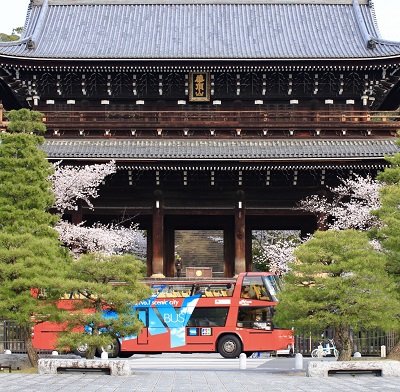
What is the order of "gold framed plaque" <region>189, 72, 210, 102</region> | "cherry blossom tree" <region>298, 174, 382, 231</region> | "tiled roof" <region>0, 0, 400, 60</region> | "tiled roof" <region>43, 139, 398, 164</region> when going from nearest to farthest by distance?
"cherry blossom tree" <region>298, 174, 382, 231</region>
"tiled roof" <region>43, 139, 398, 164</region>
"gold framed plaque" <region>189, 72, 210, 102</region>
"tiled roof" <region>0, 0, 400, 60</region>

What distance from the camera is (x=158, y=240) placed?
119ft

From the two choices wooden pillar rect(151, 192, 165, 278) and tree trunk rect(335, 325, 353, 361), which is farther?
wooden pillar rect(151, 192, 165, 278)

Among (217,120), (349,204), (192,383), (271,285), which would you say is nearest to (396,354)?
(271,285)

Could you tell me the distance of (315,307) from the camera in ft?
75.1

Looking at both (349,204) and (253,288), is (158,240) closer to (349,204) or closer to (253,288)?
(253,288)

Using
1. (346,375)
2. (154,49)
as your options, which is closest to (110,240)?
(154,49)

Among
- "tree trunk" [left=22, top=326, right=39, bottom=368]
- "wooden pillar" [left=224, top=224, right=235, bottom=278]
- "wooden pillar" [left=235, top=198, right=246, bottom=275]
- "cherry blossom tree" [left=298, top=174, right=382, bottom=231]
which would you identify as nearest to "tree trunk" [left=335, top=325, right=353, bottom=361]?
"tree trunk" [left=22, top=326, right=39, bottom=368]

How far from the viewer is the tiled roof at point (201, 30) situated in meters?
40.4

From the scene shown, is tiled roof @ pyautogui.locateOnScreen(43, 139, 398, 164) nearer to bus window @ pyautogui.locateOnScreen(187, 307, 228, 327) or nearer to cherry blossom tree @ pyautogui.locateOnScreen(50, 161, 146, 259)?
cherry blossom tree @ pyautogui.locateOnScreen(50, 161, 146, 259)

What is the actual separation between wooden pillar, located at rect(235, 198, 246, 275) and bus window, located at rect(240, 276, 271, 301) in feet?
16.6

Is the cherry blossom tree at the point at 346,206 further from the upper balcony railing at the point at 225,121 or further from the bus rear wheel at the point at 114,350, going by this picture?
the bus rear wheel at the point at 114,350

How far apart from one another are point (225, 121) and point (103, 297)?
17.2 meters

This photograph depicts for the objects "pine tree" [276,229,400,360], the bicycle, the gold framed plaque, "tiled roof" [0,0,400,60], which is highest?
"tiled roof" [0,0,400,60]

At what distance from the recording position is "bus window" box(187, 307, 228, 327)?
30609 mm
